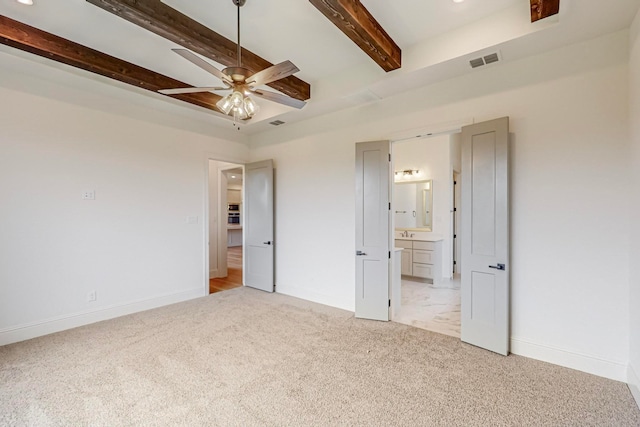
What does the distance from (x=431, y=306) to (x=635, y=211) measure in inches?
101

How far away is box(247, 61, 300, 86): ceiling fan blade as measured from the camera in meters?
2.10

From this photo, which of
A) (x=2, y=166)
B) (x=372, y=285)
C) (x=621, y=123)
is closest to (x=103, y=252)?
(x=2, y=166)

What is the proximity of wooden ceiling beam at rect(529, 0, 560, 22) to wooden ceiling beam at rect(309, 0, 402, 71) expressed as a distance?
1143 millimetres

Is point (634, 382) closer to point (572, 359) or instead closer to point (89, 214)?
point (572, 359)

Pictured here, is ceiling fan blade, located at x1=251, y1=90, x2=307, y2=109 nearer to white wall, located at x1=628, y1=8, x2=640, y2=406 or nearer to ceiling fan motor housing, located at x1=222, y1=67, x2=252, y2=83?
ceiling fan motor housing, located at x1=222, y1=67, x2=252, y2=83

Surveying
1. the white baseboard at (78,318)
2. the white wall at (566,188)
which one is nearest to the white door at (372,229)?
the white wall at (566,188)

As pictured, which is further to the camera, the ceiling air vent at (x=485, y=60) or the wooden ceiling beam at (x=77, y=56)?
the ceiling air vent at (x=485, y=60)

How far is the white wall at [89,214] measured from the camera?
308 cm

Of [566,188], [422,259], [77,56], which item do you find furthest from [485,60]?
[77,56]

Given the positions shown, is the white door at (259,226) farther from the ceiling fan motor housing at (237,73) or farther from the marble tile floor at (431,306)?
the ceiling fan motor housing at (237,73)

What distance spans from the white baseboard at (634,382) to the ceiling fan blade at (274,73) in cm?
345

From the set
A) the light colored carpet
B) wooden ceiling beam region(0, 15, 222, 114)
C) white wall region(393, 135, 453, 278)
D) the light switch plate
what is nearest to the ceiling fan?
wooden ceiling beam region(0, 15, 222, 114)

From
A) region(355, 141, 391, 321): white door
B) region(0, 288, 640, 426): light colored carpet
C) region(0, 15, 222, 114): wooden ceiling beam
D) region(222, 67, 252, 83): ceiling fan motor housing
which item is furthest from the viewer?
region(355, 141, 391, 321): white door

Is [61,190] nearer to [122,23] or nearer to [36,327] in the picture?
[36,327]
